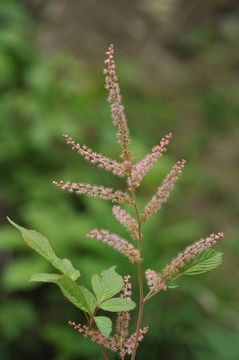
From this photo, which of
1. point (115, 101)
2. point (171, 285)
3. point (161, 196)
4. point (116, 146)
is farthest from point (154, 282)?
point (116, 146)

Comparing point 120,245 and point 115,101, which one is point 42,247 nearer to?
point 120,245

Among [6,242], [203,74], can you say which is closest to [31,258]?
[6,242]

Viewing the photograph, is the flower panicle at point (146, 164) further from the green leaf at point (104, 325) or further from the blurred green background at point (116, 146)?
the blurred green background at point (116, 146)

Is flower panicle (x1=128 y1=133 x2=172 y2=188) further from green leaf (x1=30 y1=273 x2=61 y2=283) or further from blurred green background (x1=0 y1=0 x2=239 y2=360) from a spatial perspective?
blurred green background (x1=0 y1=0 x2=239 y2=360)

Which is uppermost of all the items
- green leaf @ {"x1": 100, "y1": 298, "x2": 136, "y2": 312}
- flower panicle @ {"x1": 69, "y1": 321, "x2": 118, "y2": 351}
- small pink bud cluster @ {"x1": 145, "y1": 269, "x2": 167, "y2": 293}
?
small pink bud cluster @ {"x1": 145, "y1": 269, "x2": 167, "y2": 293}

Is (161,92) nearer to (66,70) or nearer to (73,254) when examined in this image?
(66,70)

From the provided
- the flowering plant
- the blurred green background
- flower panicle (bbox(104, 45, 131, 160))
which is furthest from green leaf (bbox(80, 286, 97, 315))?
the blurred green background
